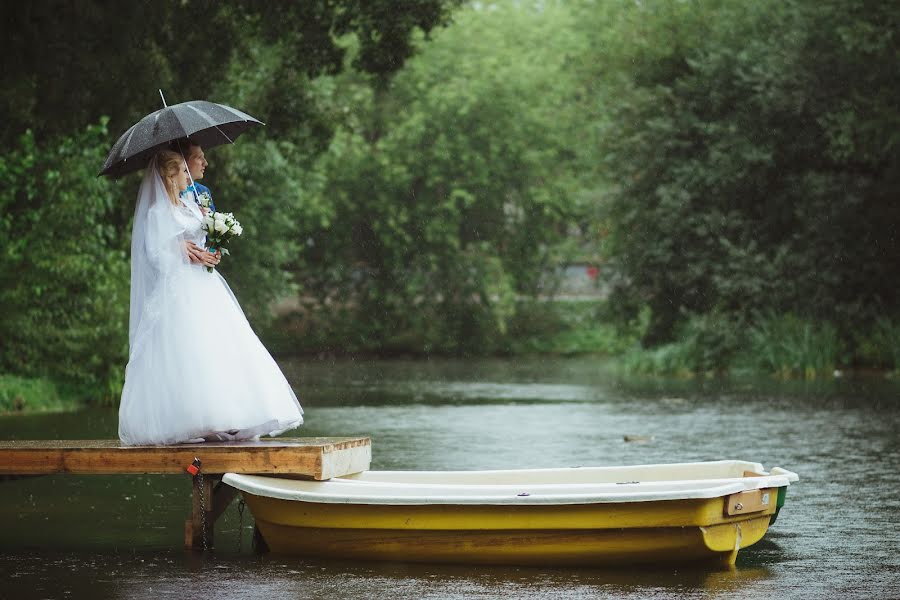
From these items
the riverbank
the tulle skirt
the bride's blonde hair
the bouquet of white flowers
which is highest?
the bride's blonde hair

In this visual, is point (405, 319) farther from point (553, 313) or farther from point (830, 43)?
point (830, 43)

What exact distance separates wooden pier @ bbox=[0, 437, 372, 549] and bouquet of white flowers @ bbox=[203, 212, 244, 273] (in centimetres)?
139

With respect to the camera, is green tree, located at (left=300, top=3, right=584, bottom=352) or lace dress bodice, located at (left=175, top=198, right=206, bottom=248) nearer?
lace dress bodice, located at (left=175, top=198, right=206, bottom=248)

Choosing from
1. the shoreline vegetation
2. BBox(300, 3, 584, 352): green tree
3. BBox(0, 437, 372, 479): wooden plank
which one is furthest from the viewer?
BBox(300, 3, 584, 352): green tree

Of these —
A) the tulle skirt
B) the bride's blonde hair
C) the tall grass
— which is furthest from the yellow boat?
the tall grass

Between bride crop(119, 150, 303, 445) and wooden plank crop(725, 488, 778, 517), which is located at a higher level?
bride crop(119, 150, 303, 445)

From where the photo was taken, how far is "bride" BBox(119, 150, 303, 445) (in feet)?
32.9

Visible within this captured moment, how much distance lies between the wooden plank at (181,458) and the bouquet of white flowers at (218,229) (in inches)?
55.6

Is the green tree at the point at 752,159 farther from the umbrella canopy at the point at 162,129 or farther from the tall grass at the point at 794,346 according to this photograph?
the umbrella canopy at the point at 162,129

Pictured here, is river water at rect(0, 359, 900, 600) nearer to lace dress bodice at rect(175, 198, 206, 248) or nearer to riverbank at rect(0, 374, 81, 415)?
riverbank at rect(0, 374, 81, 415)

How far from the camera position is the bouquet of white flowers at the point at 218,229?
1033 cm

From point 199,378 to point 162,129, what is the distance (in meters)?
1.70

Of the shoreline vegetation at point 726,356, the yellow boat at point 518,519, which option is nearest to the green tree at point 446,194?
the shoreline vegetation at point 726,356

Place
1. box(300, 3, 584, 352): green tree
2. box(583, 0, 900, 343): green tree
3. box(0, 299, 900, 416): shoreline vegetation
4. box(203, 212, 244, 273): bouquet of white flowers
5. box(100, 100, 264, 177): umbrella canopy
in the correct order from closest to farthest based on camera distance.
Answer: box(100, 100, 264, 177): umbrella canopy → box(203, 212, 244, 273): bouquet of white flowers → box(0, 299, 900, 416): shoreline vegetation → box(583, 0, 900, 343): green tree → box(300, 3, 584, 352): green tree
